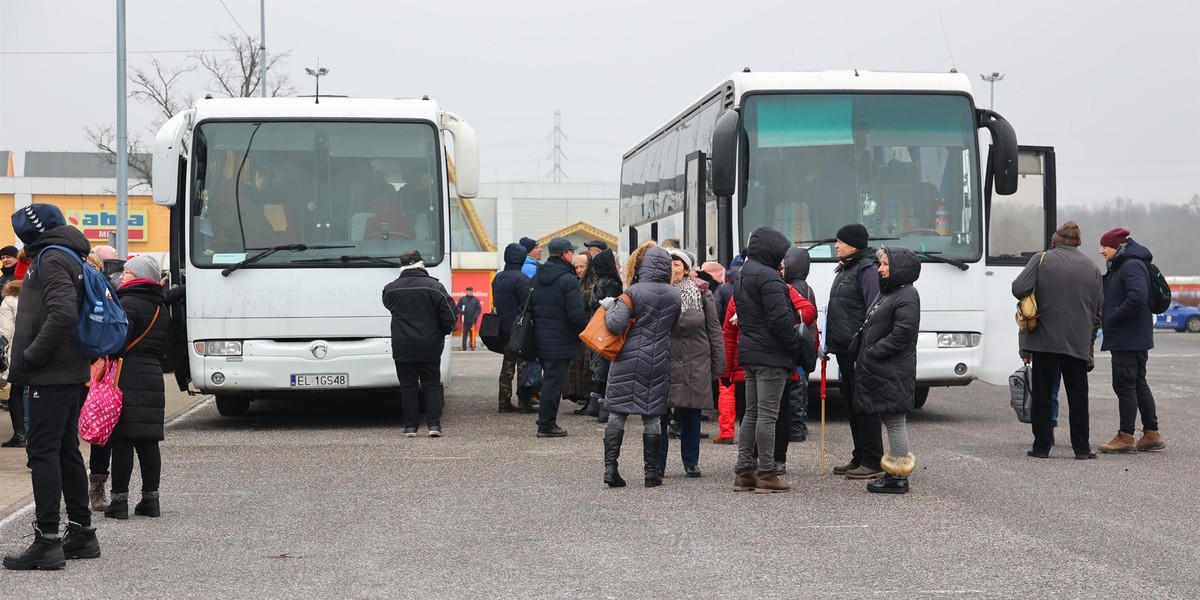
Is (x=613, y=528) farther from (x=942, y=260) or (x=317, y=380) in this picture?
(x=942, y=260)

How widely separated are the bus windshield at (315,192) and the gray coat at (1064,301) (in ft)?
18.6

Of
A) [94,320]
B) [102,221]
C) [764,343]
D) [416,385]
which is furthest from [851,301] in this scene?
[102,221]

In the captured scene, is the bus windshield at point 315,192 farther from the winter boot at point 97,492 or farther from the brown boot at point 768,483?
the brown boot at point 768,483

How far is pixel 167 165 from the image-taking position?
13.5 m

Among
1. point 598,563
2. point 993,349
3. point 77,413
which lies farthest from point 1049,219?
point 77,413

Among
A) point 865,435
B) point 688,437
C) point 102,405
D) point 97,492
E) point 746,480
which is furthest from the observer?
point 688,437

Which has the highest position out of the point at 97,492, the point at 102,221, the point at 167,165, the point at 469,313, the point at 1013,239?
the point at 102,221

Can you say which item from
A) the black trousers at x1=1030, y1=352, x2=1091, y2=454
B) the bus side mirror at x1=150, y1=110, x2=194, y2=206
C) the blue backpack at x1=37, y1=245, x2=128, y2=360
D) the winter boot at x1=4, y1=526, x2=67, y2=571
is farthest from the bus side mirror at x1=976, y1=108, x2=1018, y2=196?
the winter boot at x1=4, y1=526, x2=67, y2=571

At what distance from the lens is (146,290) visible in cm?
863

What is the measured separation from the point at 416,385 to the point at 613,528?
5675 mm

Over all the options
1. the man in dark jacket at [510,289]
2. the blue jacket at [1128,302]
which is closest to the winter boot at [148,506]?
the man in dark jacket at [510,289]

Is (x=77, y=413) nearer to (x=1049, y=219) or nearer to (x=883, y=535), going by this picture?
(x=883, y=535)

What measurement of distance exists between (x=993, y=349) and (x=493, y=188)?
62669mm

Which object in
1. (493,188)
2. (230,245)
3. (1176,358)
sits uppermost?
(493,188)
